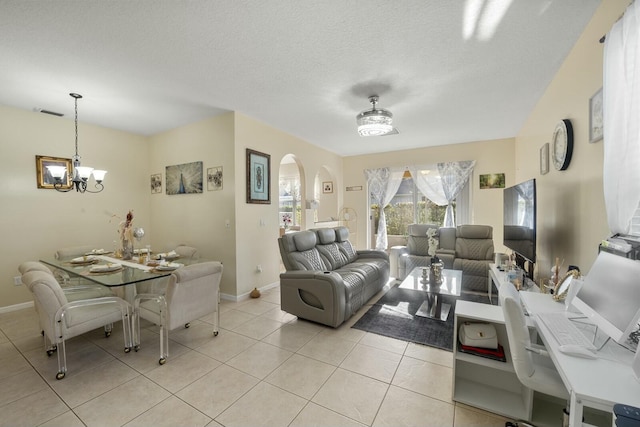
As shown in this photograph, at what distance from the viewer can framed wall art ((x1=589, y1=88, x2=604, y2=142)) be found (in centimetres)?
175

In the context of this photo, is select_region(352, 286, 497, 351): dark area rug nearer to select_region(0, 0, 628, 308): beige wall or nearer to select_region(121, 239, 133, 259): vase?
select_region(0, 0, 628, 308): beige wall

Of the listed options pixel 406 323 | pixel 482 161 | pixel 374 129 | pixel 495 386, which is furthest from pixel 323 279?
pixel 482 161

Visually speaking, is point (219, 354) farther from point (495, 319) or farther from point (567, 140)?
point (567, 140)

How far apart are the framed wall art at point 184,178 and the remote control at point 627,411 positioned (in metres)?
4.38

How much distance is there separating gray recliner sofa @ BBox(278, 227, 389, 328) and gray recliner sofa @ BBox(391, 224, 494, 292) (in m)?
0.64

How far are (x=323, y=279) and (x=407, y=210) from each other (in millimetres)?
3845

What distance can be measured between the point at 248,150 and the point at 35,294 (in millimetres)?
2651

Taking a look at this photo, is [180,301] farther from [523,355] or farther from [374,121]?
[374,121]

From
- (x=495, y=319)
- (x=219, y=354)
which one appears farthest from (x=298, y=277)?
(x=495, y=319)

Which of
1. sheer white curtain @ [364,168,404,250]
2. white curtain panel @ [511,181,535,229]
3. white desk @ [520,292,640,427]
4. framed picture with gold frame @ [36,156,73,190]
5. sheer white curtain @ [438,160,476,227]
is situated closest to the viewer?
white desk @ [520,292,640,427]

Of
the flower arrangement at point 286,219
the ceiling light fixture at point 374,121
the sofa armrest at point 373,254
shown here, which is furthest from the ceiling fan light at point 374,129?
the flower arrangement at point 286,219

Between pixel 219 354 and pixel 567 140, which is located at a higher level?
pixel 567 140

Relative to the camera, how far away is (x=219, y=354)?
7.86ft

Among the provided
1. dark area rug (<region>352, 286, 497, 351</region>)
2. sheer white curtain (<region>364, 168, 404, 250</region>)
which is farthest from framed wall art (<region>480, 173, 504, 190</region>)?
dark area rug (<region>352, 286, 497, 351</region>)
